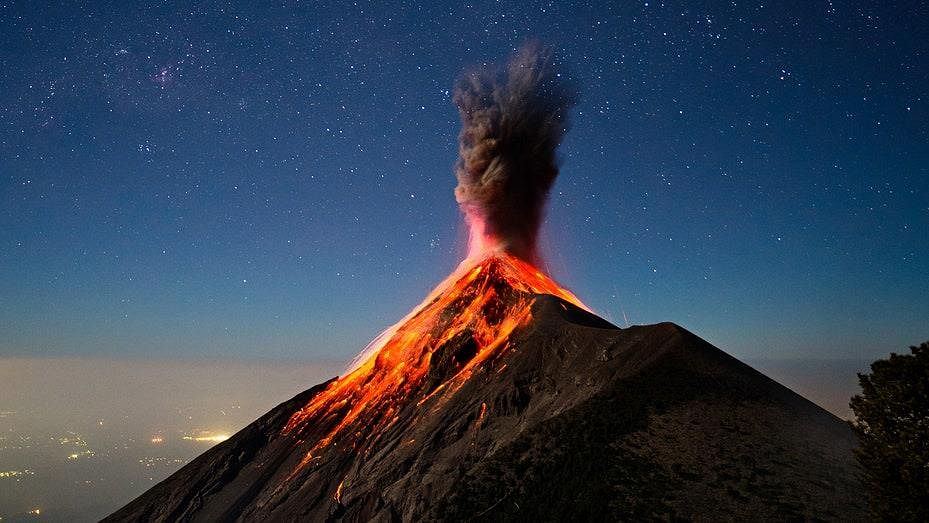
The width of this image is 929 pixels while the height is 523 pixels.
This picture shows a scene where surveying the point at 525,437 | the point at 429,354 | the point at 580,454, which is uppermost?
the point at 429,354

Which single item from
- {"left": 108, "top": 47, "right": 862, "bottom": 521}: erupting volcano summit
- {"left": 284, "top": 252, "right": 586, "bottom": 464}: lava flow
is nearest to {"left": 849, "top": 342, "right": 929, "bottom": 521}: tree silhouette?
{"left": 108, "top": 47, "right": 862, "bottom": 521}: erupting volcano summit

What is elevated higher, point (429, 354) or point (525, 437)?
point (429, 354)

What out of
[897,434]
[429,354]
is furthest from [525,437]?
[429,354]

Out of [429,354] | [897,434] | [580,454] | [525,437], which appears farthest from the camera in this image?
[429,354]

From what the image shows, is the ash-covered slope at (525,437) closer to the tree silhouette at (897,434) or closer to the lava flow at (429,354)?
the lava flow at (429,354)

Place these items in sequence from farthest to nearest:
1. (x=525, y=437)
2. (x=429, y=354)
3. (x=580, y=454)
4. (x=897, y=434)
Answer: (x=429, y=354)
(x=525, y=437)
(x=580, y=454)
(x=897, y=434)

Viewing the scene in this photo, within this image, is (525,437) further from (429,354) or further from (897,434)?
(429,354)

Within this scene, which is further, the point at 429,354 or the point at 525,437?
the point at 429,354
